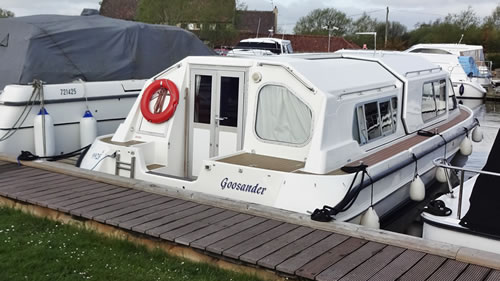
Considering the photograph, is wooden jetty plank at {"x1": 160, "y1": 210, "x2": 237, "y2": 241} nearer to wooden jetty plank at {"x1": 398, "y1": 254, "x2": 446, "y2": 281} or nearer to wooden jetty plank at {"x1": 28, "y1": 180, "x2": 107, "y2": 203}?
wooden jetty plank at {"x1": 28, "y1": 180, "x2": 107, "y2": 203}

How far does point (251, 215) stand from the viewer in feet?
18.4

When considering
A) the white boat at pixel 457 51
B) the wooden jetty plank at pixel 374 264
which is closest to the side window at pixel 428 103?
the wooden jetty plank at pixel 374 264

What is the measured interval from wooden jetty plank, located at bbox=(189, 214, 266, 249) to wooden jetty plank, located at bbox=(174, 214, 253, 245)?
5 centimetres

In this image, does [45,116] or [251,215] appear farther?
[45,116]

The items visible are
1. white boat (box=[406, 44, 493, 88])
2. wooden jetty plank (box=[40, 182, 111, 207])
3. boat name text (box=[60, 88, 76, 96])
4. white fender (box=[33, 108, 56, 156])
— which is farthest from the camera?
white boat (box=[406, 44, 493, 88])

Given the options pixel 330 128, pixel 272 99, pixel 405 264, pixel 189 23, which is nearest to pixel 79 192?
pixel 272 99

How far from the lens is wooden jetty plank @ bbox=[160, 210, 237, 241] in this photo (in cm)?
489

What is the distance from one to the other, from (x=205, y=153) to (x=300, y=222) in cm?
230

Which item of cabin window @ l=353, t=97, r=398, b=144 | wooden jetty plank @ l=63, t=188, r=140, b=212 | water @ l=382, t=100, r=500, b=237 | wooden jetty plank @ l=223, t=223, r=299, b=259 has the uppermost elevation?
cabin window @ l=353, t=97, r=398, b=144

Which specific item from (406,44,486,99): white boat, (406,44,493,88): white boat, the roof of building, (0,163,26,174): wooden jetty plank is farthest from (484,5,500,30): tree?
(0,163,26,174): wooden jetty plank

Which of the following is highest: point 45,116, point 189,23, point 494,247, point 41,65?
point 189,23

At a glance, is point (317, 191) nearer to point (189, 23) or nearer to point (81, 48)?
point (81, 48)

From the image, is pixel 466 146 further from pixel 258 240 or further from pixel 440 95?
pixel 258 240

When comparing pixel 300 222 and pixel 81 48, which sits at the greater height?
pixel 81 48
